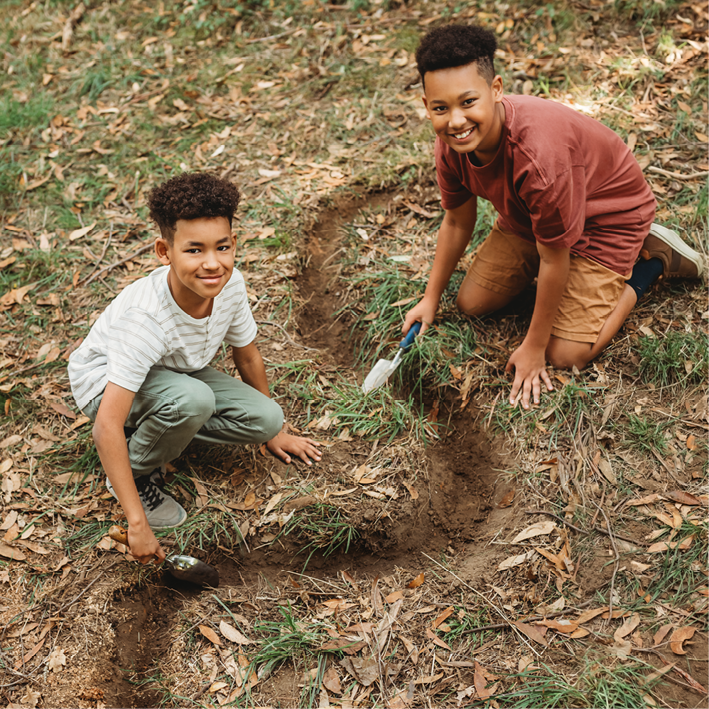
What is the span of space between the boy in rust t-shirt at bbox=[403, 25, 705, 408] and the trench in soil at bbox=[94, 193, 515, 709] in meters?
0.39

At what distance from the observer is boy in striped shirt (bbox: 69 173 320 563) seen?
214 cm

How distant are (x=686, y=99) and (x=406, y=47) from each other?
1985mm

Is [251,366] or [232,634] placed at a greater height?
[251,366]

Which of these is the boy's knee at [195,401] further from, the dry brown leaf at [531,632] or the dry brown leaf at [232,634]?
the dry brown leaf at [531,632]

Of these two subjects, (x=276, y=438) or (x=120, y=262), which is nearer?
(x=276, y=438)

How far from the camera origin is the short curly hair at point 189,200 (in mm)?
2104

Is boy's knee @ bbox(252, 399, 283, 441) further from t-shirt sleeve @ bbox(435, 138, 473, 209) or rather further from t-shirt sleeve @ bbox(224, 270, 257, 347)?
t-shirt sleeve @ bbox(435, 138, 473, 209)

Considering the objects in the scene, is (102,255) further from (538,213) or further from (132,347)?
(538,213)

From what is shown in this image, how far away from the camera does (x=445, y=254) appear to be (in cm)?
304

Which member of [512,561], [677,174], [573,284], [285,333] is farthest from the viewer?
[677,174]

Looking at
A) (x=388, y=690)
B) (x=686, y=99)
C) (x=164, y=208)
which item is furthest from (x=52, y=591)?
(x=686, y=99)

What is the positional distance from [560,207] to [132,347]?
1.70m

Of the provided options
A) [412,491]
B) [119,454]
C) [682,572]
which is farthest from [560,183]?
[119,454]

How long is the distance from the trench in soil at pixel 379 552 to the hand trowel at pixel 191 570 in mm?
81
